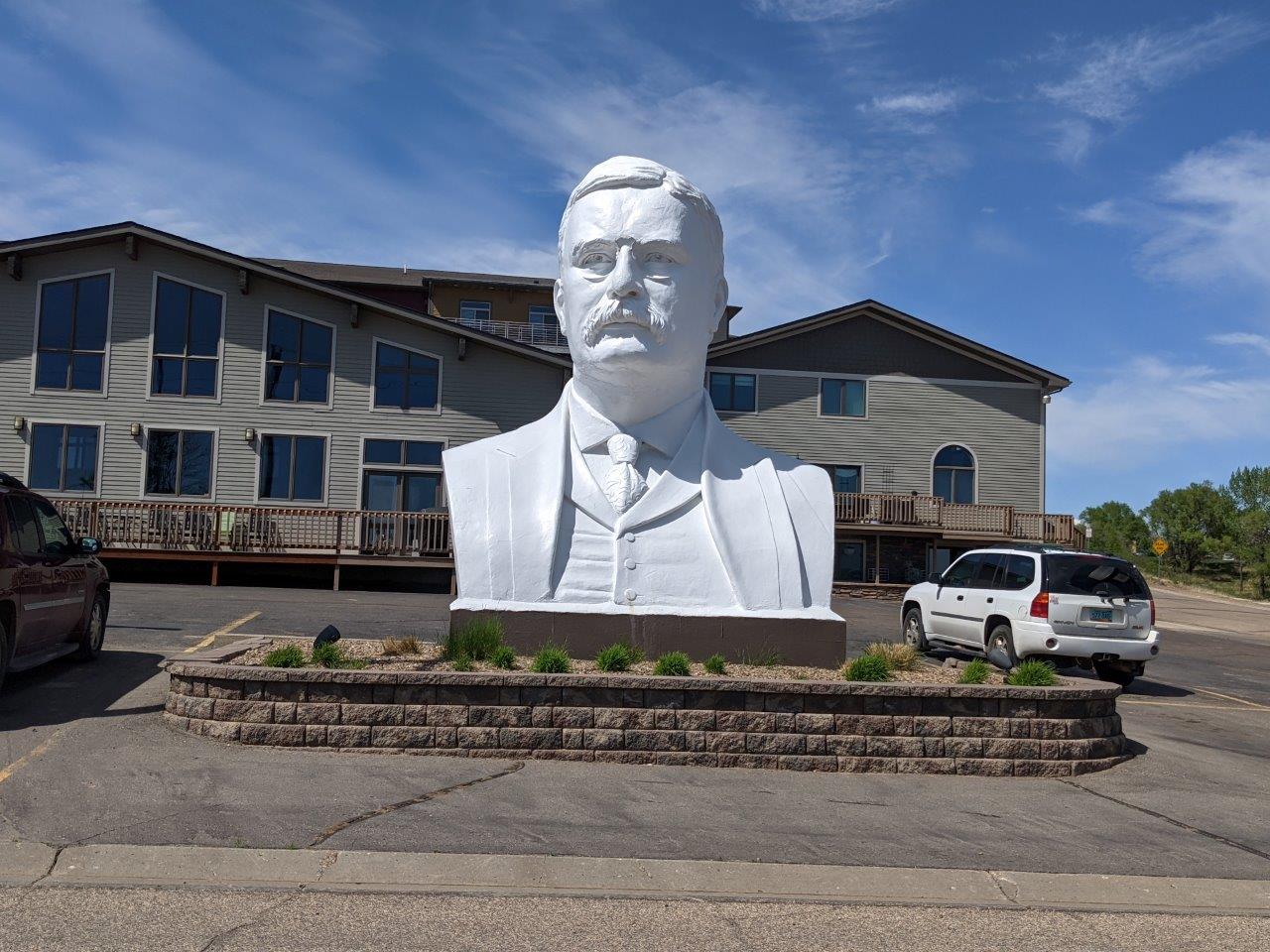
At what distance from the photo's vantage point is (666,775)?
23.7 ft

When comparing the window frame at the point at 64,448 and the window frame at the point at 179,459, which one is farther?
the window frame at the point at 179,459

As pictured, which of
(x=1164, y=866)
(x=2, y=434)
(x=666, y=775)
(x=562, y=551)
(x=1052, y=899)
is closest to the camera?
(x=1052, y=899)

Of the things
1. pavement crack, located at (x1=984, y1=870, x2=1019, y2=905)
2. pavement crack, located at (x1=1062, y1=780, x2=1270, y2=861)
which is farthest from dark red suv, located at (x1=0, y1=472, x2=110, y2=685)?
pavement crack, located at (x1=1062, y1=780, x2=1270, y2=861)

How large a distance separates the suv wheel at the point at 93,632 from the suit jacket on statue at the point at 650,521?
13.1 feet

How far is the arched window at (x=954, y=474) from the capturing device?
3089cm

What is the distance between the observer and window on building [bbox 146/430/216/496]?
2473cm

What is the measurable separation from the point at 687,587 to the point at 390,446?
17.9m

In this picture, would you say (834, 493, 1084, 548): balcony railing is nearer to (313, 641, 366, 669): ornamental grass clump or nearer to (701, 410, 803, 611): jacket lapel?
(701, 410, 803, 611): jacket lapel

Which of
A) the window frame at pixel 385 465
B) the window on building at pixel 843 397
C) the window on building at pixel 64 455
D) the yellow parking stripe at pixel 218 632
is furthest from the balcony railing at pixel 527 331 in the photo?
the yellow parking stripe at pixel 218 632

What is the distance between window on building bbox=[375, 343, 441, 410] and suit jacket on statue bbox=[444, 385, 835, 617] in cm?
1679

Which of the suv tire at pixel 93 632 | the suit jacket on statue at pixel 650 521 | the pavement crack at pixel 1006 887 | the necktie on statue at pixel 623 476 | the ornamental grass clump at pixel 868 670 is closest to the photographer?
the pavement crack at pixel 1006 887

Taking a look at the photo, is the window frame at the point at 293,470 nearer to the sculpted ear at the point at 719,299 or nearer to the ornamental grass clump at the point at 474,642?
the sculpted ear at the point at 719,299

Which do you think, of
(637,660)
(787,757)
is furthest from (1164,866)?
(637,660)

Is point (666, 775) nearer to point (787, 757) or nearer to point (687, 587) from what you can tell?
point (787, 757)
